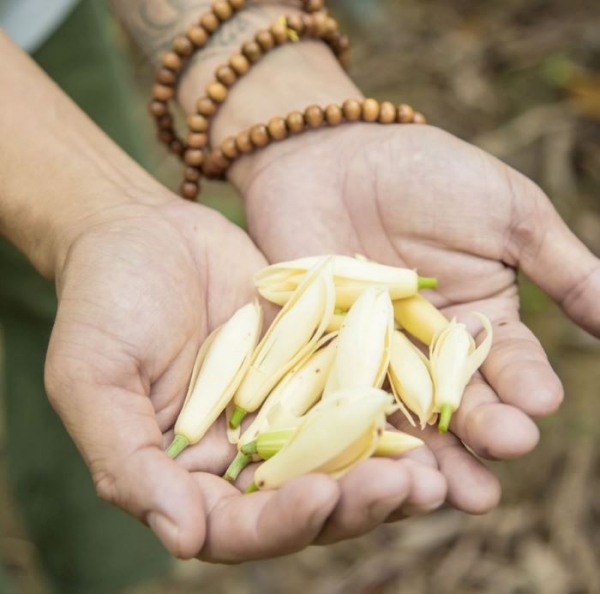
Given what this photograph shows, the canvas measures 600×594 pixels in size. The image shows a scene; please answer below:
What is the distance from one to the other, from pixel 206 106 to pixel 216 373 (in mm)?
452

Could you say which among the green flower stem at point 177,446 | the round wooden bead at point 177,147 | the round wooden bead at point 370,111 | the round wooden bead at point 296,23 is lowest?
the round wooden bead at point 370,111

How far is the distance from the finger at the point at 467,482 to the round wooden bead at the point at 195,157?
589 millimetres

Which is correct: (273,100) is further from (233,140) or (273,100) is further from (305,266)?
(305,266)

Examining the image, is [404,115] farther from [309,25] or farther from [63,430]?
[63,430]

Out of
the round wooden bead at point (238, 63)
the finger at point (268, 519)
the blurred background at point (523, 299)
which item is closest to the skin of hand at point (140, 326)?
the finger at point (268, 519)

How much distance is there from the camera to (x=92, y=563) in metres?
1.64

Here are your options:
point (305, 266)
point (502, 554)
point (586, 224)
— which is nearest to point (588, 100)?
point (586, 224)

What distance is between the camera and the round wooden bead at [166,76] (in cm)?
132

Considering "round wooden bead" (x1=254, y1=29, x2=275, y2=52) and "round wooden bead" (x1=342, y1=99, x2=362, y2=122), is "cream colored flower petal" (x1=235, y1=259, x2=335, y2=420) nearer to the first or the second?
"round wooden bead" (x1=342, y1=99, x2=362, y2=122)

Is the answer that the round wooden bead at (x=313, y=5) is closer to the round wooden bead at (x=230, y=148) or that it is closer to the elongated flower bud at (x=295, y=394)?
the round wooden bead at (x=230, y=148)

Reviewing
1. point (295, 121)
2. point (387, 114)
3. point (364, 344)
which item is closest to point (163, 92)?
point (295, 121)

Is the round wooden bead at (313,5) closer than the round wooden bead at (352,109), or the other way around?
the round wooden bead at (352,109)

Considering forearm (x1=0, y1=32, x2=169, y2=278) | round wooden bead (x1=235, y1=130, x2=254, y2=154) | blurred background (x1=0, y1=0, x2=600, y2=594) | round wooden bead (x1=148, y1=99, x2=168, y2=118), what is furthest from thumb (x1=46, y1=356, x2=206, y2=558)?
blurred background (x1=0, y1=0, x2=600, y2=594)

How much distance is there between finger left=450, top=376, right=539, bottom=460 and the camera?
852mm
